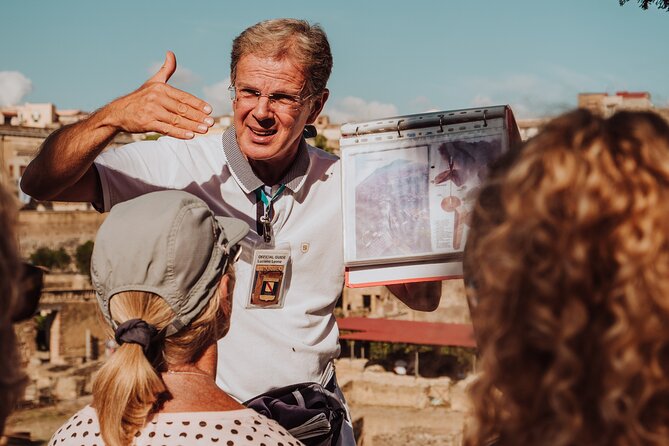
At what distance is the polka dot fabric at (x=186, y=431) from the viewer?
178cm

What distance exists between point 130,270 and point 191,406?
322 mm

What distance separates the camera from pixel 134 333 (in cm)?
172

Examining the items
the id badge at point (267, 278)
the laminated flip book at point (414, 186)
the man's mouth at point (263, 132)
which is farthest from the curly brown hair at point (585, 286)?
the man's mouth at point (263, 132)

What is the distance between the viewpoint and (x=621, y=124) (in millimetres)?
1178

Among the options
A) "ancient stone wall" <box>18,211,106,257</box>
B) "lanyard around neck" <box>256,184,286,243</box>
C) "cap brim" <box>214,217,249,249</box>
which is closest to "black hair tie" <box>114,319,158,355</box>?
"cap brim" <box>214,217,249,249</box>

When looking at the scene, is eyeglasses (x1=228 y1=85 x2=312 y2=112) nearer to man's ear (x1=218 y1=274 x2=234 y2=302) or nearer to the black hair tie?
man's ear (x1=218 y1=274 x2=234 y2=302)

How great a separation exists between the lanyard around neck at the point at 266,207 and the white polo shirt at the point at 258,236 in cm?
2

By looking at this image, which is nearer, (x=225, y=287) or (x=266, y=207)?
(x=225, y=287)

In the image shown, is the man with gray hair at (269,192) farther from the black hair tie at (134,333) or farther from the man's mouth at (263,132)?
the black hair tie at (134,333)

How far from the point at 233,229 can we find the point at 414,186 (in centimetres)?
60

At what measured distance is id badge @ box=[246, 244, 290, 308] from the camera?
2646 millimetres

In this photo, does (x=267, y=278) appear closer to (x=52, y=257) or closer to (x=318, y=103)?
(x=318, y=103)

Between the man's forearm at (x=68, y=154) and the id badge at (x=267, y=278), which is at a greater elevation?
the man's forearm at (x=68, y=154)

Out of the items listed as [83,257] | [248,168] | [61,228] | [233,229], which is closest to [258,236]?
[248,168]
